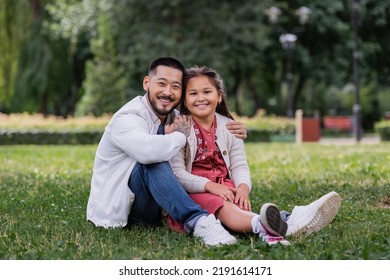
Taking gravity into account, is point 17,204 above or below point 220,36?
below

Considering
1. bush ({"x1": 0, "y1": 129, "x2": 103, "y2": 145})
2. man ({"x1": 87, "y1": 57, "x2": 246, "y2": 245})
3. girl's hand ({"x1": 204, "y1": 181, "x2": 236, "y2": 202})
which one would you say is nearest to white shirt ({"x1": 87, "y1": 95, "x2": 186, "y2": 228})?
man ({"x1": 87, "y1": 57, "x2": 246, "y2": 245})

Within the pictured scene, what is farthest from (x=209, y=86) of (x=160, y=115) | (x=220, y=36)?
(x=220, y=36)

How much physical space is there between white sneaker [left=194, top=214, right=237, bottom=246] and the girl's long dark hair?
0.96 m

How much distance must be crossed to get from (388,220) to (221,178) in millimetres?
1466

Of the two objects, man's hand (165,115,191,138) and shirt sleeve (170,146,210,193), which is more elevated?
man's hand (165,115,191,138)

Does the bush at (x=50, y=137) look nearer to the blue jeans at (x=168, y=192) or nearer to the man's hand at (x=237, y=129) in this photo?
the man's hand at (x=237, y=129)

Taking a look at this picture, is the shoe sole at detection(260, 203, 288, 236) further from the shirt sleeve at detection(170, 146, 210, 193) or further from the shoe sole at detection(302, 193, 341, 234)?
the shirt sleeve at detection(170, 146, 210, 193)

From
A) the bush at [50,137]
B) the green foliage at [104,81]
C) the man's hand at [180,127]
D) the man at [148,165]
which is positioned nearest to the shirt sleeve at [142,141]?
the man at [148,165]

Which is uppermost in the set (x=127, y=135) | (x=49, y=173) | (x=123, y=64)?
(x=123, y=64)

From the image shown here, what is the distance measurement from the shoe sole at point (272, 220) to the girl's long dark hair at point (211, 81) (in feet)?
3.74

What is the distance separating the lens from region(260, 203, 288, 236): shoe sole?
4242 millimetres

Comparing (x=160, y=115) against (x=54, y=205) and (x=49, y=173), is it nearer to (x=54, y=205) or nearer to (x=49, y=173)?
(x=54, y=205)

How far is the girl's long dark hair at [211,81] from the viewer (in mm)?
4934
